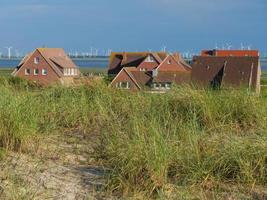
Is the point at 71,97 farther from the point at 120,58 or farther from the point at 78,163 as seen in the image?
the point at 120,58

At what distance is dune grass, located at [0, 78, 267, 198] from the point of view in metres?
4.26

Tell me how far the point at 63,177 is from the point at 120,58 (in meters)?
62.5

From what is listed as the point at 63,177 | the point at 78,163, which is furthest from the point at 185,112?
the point at 63,177

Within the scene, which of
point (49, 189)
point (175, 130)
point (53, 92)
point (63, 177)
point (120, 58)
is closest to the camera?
point (49, 189)

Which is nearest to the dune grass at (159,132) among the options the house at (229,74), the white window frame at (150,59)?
the house at (229,74)

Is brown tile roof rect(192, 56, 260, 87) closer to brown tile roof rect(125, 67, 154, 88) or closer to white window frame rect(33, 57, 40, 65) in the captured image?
brown tile roof rect(125, 67, 154, 88)

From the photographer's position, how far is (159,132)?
4.84 m

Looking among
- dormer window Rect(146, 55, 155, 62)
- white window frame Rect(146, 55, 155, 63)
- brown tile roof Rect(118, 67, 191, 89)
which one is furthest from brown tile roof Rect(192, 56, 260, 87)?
dormer window Rect(146, 55, 155, 62)

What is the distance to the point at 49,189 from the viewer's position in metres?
4.18

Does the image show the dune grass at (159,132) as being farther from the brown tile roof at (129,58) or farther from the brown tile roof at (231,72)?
the brown tile roof at (129,58)

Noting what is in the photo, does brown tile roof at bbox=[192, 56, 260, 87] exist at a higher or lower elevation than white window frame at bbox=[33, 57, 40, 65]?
higher

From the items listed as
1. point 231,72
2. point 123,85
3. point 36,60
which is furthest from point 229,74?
point 36,60

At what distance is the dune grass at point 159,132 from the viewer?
4.26 metres

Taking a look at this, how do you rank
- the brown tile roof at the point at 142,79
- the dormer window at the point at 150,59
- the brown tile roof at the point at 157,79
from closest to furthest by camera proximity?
the brown tile roof at the point at 157,79 < the brown tile roof at the point at 142,79 < the dormer window at the point at 150,59
